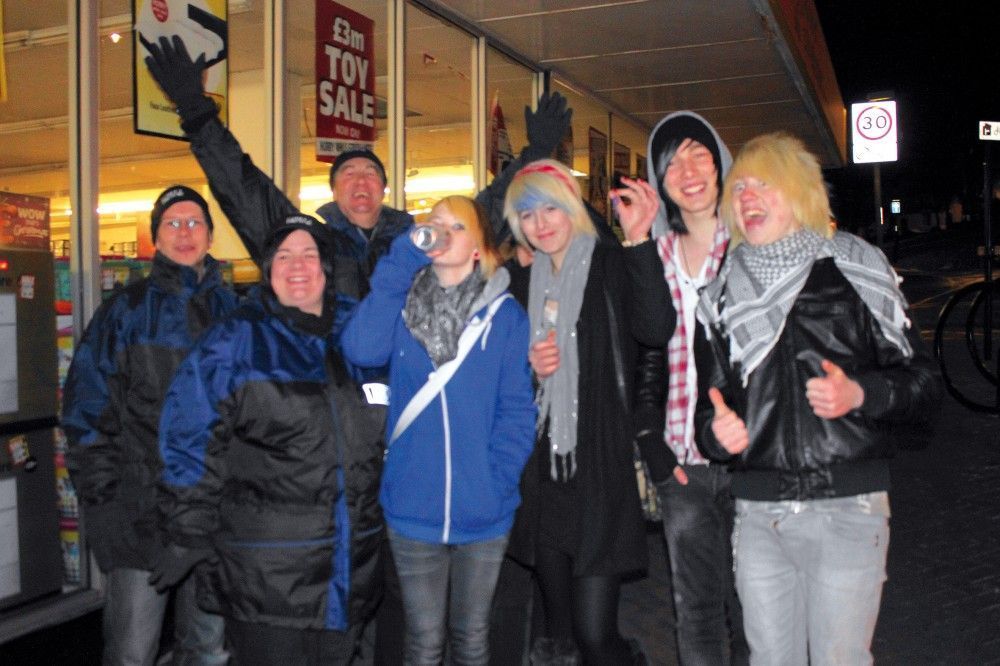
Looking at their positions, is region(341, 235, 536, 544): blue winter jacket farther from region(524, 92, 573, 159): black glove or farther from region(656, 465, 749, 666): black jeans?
region(524, 92, 573, 159): black glove

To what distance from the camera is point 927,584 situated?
4.97 metres

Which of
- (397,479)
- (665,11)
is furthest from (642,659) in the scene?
(665,11)

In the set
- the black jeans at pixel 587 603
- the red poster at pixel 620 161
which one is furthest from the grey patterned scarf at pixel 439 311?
the red poster at pixel 620 161

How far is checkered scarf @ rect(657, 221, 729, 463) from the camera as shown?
9.88ft

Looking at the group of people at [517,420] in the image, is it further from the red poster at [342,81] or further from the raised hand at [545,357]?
the red poster at [342,81]

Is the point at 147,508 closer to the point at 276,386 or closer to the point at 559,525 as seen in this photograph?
the point at 276,386

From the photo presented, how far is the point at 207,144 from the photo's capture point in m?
3.50

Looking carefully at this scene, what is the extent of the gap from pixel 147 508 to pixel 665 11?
5.18 metres

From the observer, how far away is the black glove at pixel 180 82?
3.44m

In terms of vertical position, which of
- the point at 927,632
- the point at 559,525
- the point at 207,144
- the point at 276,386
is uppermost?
the point at 207,144

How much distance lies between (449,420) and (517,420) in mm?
223

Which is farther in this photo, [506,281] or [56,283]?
[56,283]

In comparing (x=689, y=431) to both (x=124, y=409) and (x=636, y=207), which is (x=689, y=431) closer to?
(x=636, y=207)

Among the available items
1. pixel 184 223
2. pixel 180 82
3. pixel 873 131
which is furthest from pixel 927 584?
pixel 873 131
